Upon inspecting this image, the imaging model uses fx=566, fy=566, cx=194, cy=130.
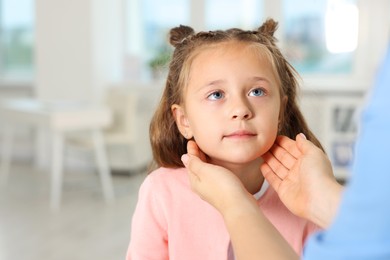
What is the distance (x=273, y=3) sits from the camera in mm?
4910

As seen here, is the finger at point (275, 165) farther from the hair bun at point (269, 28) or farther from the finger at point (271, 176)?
the hair bun at point (269, 28)

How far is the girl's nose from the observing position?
95 centimetres

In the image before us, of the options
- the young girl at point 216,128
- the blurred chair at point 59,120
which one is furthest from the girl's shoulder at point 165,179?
the blurred chair at point 59,120

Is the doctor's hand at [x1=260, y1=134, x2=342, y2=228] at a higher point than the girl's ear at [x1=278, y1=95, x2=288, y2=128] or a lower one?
lower

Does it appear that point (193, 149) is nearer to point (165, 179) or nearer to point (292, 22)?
point (165, 179)

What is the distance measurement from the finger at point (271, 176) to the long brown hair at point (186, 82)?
132mm

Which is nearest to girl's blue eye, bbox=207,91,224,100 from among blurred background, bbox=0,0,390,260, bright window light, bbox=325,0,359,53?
blurred background, bbox=0,0,390,260

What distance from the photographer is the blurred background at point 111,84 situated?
12.8 ft

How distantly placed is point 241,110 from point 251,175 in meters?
0.20

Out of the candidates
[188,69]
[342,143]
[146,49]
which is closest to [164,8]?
[146,49]

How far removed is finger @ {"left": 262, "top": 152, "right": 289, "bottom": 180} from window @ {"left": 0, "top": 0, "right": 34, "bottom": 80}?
5156 millimetres

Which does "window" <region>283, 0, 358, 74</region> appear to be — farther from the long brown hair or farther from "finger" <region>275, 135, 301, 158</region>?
"finger" <region>275, 135, 301, 158</region>

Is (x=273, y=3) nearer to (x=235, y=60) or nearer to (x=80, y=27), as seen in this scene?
(x=80, y=27)

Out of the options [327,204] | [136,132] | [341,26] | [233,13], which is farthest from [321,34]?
[327,204]
